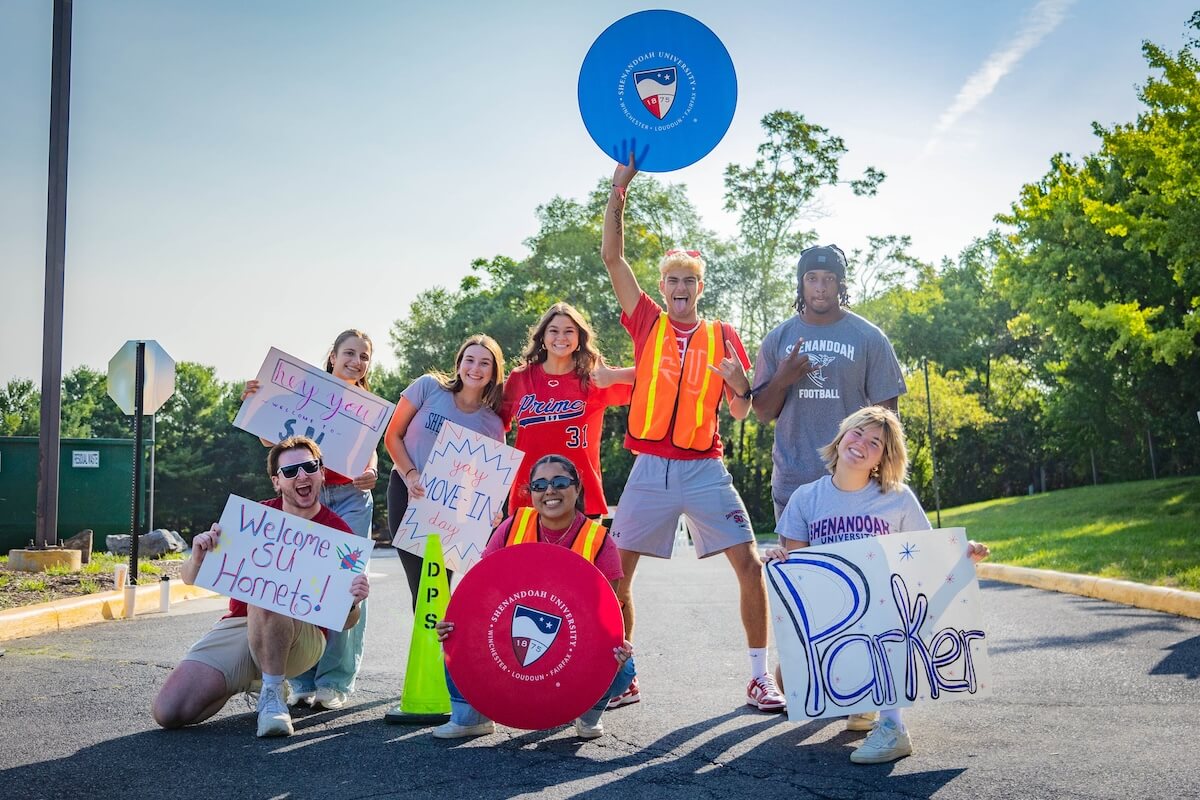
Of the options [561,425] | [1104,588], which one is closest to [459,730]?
[561,425]

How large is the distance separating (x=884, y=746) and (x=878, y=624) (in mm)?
506

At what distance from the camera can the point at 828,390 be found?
558cm

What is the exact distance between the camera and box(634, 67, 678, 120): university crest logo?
5930 mm

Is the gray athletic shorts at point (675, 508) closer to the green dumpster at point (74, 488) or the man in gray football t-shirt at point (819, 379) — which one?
the man in gray football t-shirt at point (819, 379)

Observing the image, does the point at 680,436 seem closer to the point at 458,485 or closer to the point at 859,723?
the point at 458,485

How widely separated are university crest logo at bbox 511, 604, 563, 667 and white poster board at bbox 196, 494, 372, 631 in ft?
3.35

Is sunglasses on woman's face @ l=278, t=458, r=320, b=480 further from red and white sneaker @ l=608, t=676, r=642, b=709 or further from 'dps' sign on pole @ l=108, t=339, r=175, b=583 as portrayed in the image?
'dps' sign on pole @ l=108, t=339, r=175, b=583

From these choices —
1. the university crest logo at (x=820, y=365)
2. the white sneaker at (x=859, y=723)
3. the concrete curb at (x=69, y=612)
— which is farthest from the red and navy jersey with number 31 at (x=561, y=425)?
the concrete curb at (x=69, y=612)

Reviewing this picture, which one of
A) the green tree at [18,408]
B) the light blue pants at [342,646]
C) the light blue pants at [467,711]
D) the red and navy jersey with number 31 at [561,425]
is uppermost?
the green tree at [18,408]

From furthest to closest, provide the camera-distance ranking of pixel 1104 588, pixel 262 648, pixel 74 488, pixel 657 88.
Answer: pixel 74 488 → pixel 1104 588 → pixel 657 88 → pixel 262 648

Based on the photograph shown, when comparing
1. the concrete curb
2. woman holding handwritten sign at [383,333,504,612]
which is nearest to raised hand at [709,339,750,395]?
woman holding handwritten sign at [383,333,504,612]

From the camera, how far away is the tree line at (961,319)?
65.2 ft

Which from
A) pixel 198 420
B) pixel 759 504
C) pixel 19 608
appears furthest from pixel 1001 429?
pixel 19 608

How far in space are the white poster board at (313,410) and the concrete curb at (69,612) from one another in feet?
11.3
